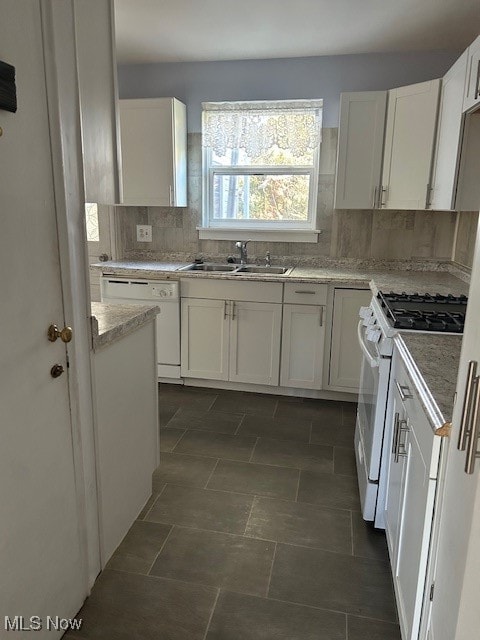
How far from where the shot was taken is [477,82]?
2176 millimetres

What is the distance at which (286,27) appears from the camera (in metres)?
2.99

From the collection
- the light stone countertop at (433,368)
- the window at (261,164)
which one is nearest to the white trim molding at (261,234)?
the window at (261,164)

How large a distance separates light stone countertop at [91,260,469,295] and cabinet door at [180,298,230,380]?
239mm

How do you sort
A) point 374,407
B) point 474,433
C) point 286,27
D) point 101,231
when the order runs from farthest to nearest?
point 101,231 → point 286,27 → point 374,407 → point 474,433

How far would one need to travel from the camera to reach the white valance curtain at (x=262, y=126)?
12.1 feet

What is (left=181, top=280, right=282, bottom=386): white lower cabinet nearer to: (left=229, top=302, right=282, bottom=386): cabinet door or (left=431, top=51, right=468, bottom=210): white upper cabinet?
(left=229, top=302, right=282, bottom=386): cabinet door

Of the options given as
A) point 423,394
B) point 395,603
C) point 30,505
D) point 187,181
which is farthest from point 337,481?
point 187,181

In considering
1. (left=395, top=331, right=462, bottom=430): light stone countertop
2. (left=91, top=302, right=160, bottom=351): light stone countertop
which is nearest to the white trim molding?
(left=91, top=302, right=160, bottom=351): light stone countertop

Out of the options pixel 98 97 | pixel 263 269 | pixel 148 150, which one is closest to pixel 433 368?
pixel 98 97

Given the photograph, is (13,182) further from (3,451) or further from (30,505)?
(30,505)

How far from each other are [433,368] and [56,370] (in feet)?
3.83

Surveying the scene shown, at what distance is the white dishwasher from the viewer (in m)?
3.54

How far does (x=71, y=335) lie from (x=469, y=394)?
109 cm

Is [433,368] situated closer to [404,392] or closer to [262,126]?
[404,392]
